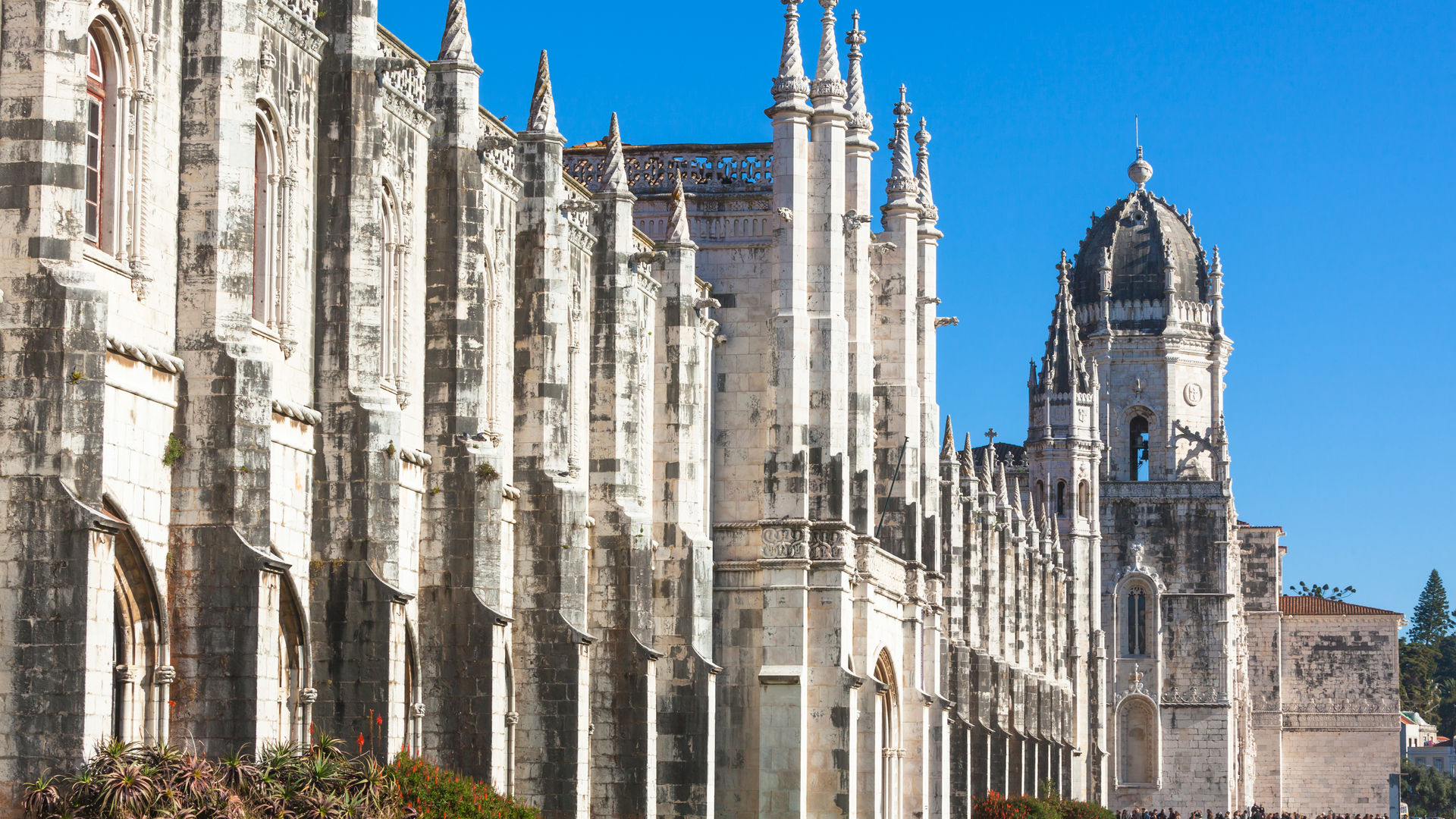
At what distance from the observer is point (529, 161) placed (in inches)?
1308

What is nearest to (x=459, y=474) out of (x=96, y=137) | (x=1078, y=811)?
(x=96, y=137)

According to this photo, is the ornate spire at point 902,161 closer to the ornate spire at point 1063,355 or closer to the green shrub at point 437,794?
the green shrub at point 437,794

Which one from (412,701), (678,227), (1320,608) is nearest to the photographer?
(412,701)

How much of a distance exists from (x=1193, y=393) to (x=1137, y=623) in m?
11.6

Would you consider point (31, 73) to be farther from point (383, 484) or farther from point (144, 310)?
point (383, 484)

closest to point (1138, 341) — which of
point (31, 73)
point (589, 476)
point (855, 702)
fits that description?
point (855, 702)

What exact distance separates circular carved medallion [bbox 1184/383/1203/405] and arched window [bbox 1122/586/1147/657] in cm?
973

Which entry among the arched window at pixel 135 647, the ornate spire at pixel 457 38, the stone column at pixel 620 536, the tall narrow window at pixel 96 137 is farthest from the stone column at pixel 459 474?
the tall narrow window at pixel 96 137

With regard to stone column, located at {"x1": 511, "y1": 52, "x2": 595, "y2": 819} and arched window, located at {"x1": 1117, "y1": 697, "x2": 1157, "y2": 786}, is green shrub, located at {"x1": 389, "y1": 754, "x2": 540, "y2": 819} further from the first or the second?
arched window, located at {"x1": 1117, "y1": 697, "x2": 1157, "y2": 786}

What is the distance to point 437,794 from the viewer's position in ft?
81.9

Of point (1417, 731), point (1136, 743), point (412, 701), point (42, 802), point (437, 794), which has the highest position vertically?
point (412, 701)

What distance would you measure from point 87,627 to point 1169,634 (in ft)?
274

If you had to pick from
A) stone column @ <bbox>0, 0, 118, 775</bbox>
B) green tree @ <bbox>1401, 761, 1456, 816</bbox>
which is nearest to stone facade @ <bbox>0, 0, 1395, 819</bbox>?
stone column @ <bbox>0, 0, 118, 775</bbox>

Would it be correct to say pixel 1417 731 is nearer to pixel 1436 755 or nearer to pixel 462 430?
pixel 1436 755
